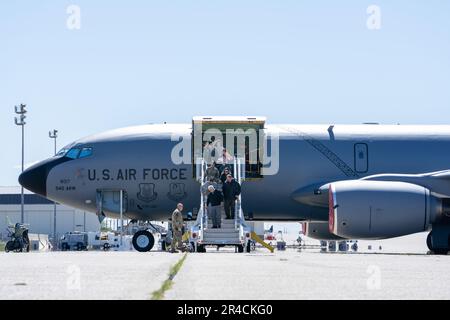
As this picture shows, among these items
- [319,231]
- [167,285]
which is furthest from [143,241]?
[167,285]

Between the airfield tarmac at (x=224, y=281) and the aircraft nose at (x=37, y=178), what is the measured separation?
14902mm

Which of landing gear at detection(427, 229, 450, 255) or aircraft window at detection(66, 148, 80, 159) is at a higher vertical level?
aircraft window at detection(66, 148, 80, 159)

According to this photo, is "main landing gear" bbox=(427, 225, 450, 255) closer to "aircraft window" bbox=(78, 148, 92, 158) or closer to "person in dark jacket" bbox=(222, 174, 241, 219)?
"person in dark jacket" bbox=(222, 174, 241, 219)

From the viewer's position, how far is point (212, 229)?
26.6 m

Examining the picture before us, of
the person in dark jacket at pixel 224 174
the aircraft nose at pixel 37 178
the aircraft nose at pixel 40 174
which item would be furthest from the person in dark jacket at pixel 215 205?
the aircraft nose at pixel 37 178

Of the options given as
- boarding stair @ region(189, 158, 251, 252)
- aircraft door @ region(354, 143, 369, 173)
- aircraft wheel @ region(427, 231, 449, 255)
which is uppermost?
aircraft door @ region(354, 143, 369, 173)

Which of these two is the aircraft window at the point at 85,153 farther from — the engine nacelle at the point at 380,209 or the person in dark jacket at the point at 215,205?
the engine nacelle at the point at 380,209

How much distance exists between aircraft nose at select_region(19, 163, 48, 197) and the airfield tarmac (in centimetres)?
1490

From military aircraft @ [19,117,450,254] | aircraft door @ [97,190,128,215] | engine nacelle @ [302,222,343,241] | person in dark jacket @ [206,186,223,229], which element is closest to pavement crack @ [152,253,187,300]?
person in dark jacket @ [206,186,223,229]

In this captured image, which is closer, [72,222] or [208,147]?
[208,147]

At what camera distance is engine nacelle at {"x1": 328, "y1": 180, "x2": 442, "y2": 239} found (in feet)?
90.3
